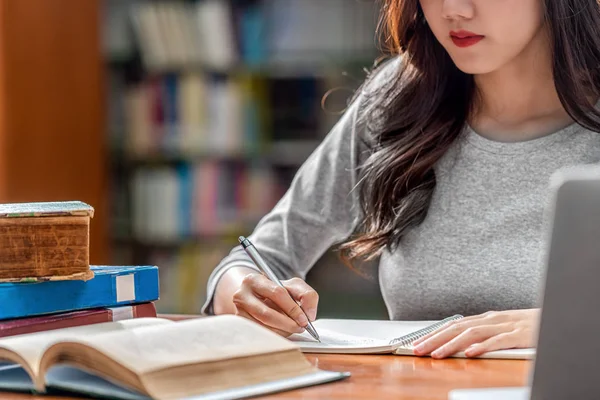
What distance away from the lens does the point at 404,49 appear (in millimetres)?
1637

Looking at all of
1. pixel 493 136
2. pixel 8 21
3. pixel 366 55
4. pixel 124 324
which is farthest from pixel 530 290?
pixel 8 21

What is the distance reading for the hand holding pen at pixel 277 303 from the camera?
118cm

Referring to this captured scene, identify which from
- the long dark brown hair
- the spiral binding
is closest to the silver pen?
the spiral binding

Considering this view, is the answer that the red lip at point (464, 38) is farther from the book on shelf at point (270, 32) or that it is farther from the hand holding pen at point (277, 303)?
the book on shelf at point (270, 32)

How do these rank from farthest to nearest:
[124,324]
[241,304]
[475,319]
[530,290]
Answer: [530,290]
[241,304]
[475,319]
[124,324]

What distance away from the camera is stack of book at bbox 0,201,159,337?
3.43 feet

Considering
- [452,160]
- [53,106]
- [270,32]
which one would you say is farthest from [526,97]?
[53,106]

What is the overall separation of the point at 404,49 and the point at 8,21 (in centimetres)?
185

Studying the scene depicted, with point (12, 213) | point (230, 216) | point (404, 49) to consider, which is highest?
point (404, 49)

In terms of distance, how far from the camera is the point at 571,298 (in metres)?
0.73

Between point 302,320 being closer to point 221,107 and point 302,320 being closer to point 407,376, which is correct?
point 407,376

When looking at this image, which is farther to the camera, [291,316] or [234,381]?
[291,316]

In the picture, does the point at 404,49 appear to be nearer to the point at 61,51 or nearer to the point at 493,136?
the point at 493,136

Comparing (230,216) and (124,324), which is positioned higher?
(124,324)
